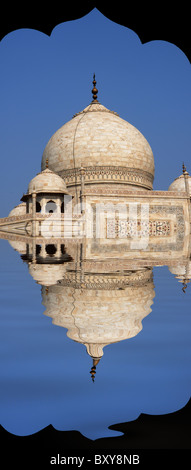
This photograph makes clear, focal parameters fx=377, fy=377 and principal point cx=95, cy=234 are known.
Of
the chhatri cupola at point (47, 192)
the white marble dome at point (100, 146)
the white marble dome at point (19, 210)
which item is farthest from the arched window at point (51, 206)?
the white marble dome at point (19, 210)

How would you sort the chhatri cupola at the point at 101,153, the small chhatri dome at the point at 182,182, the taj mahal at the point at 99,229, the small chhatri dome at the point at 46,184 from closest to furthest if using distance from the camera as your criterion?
the taj mahal at the point at 99,229 → the small chhatri dome at the point at 46,184 → the chhatri cupola at the point at 101,153 → the small chhatri dome at the point at 182,182

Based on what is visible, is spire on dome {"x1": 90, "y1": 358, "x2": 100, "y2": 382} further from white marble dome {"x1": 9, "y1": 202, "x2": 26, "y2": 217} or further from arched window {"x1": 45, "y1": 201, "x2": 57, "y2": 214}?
white marble dome {"x1": 9, "y1": 202, "x2": 26, "y2": 217}

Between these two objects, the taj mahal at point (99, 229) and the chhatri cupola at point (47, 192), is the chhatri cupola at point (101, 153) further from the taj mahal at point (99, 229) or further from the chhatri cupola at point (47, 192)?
the chhatri cupola at point (47, 192)

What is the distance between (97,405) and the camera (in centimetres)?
100

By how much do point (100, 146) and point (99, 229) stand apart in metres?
6.45

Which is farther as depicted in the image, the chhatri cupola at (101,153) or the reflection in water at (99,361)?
the chhatri cupola at (101,153)

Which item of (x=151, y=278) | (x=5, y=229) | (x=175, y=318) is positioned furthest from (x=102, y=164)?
(x=175, y=318)

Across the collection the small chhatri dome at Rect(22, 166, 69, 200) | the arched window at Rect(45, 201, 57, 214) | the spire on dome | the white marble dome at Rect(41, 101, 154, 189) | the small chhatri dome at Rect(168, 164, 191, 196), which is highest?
the white marble dome at Rect(41, 101, 154, 189)

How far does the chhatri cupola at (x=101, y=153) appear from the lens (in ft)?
59.8

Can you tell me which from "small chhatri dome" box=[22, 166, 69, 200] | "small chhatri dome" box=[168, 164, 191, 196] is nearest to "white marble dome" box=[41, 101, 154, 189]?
"small chhatri dome" box=[168, 164, 191, 196]

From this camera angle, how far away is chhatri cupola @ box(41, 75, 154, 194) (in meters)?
18.2

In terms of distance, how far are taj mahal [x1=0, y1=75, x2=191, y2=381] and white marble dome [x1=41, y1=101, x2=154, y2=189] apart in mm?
51

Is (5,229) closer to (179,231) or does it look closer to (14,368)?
(179,231)
